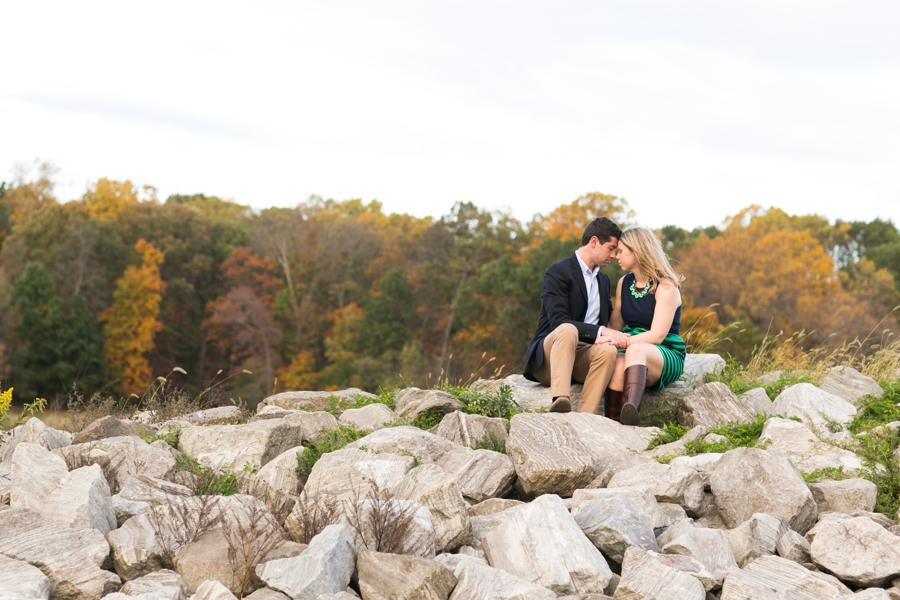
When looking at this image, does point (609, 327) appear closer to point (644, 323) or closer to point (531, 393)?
point (644, 323)

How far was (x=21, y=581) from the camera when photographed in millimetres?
3697

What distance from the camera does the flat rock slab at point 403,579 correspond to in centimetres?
374

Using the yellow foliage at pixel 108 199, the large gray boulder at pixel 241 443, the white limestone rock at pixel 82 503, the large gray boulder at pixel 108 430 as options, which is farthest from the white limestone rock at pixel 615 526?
the yellow foliage at pixel 108 199

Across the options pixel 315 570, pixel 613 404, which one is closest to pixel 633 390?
pixel 613 404

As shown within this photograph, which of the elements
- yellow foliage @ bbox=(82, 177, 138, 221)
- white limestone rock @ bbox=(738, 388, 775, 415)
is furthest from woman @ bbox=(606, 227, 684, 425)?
yellow foliage @ bbox=(82, 177, 138, 221)

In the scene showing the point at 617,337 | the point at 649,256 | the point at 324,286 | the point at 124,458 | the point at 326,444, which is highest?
the point at 649,256

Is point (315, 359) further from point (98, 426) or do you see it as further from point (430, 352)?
point (98, 426)

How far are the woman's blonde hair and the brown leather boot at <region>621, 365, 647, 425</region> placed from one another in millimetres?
760

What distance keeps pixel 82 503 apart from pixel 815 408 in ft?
15.3

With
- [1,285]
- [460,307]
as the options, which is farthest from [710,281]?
[1,285]

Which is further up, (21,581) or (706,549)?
(706,549)

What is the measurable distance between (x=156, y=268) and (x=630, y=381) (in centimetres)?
3755

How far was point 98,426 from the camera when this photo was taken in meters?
5.88

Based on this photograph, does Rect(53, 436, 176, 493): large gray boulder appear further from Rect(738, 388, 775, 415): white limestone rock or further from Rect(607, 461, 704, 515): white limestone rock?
Rect(738, 388, 775, 415): white limestone rock
